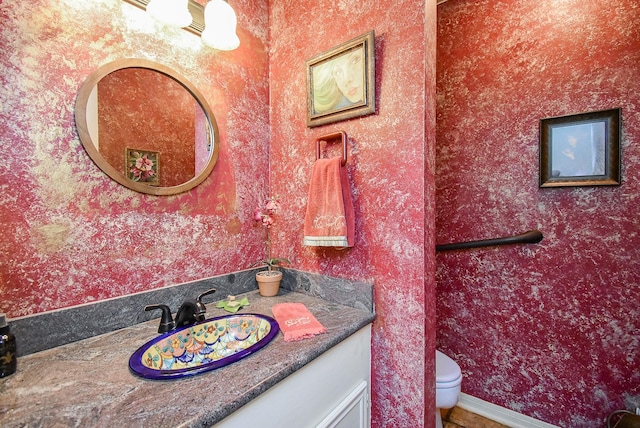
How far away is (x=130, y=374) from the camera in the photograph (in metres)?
0.68

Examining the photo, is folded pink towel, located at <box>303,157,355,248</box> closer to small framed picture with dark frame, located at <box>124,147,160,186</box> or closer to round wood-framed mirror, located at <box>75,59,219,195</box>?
round wood-framed mirror, located at <box>75,59,219,195</box>

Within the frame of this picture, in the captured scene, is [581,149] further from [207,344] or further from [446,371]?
[207,344]

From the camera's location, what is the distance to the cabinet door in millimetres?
881

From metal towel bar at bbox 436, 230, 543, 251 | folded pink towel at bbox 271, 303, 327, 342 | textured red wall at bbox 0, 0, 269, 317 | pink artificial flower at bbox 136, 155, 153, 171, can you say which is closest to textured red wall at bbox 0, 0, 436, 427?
textured red wall at bbox 0, 0, 269, 317

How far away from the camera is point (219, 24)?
1053 millimetres

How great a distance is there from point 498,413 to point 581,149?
61.8 inches

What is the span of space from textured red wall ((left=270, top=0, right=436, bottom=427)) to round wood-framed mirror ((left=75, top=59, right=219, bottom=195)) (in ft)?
1.73

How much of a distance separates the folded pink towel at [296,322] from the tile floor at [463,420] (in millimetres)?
1303

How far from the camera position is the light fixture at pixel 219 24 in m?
1.04

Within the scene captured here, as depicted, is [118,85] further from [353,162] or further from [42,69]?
[353,162]

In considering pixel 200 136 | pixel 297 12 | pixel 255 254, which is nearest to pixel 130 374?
pixel 255 254

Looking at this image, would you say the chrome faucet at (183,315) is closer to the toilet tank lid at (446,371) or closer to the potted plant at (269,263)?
the potted plant at (269,263)

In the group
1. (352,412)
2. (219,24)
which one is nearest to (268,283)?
(352,412)

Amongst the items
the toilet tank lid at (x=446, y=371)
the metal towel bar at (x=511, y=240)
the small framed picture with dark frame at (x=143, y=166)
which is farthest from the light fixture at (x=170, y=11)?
the toilet tank lid at (x=446, y=371)
